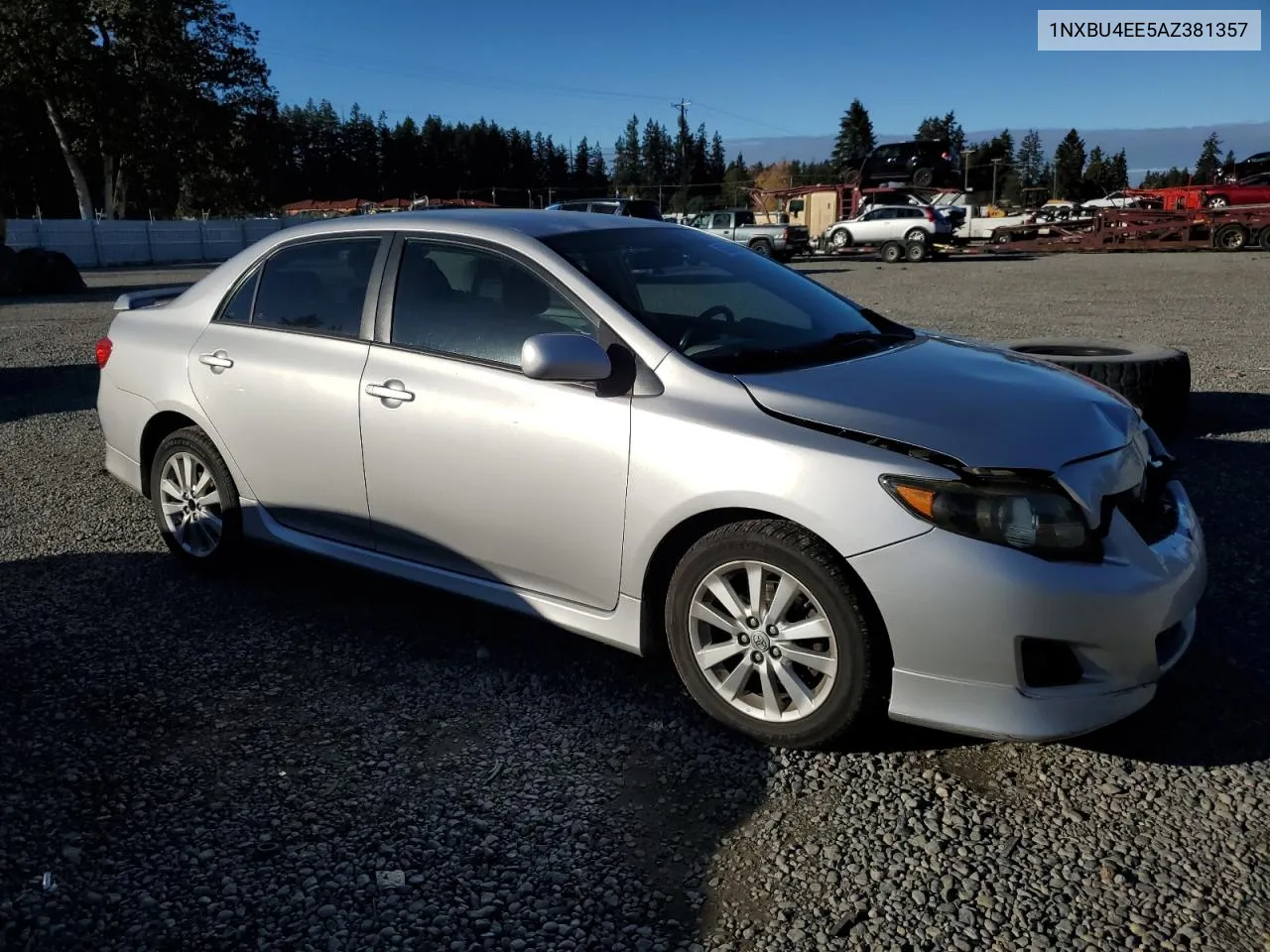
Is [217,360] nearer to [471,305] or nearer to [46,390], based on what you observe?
[471,305]

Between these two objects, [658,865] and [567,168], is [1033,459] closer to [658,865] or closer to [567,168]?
[658,865]

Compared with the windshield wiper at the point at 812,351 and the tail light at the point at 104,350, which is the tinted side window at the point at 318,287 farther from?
the windshield wiper at the point at 812,351

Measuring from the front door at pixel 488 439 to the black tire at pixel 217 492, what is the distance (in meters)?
0.93

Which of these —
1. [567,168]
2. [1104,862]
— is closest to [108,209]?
[1104,862]

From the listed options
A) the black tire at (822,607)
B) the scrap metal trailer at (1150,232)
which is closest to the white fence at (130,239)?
the scrap metal trailer at (1150,232)

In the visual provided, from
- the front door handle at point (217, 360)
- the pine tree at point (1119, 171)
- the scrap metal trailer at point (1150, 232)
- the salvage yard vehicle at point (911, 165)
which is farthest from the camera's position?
the pine tree at point (1119, 171)

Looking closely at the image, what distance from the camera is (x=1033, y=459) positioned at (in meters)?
2.95

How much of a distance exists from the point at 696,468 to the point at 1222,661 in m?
2.07

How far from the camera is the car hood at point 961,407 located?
299 centimetres

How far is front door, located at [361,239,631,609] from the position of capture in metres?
3.42

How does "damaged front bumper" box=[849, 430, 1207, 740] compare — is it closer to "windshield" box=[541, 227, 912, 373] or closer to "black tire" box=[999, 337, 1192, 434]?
"windshield" box=[541, 227, 912, 373]

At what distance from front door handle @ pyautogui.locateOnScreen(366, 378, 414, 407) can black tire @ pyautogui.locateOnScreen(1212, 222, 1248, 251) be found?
109ft

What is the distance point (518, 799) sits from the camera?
9.89 feet

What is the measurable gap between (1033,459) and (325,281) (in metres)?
2.88
